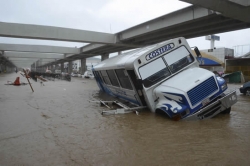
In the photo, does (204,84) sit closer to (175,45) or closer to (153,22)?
(175,45)

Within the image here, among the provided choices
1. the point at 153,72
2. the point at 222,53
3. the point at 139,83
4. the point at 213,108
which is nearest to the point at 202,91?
the point at 213,108

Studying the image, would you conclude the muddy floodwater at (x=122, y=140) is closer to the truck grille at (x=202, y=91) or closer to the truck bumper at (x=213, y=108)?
the truck bumper at (x=213, y=108)

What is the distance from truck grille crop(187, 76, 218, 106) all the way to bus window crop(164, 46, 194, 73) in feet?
4.35

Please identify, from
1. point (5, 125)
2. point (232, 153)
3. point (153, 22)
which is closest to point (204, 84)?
point (232, 153)

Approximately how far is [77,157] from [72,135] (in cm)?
144

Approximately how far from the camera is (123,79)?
8.23 meters

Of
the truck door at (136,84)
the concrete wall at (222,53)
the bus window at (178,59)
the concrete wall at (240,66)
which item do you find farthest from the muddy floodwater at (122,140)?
the concrete wall at (222,53)

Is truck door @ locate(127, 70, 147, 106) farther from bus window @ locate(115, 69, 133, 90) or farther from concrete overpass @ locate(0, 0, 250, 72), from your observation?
concrete overpass @ locate(0, 0, 250, 72)

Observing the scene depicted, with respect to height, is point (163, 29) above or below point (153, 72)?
above

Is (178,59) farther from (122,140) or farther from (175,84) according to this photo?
(122,140)

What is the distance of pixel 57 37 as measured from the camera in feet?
87.8

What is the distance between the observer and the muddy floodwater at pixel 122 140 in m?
A: 3.79

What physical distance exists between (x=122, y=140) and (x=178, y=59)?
3815mm

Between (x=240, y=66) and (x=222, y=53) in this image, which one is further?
(x=222, y=53)
